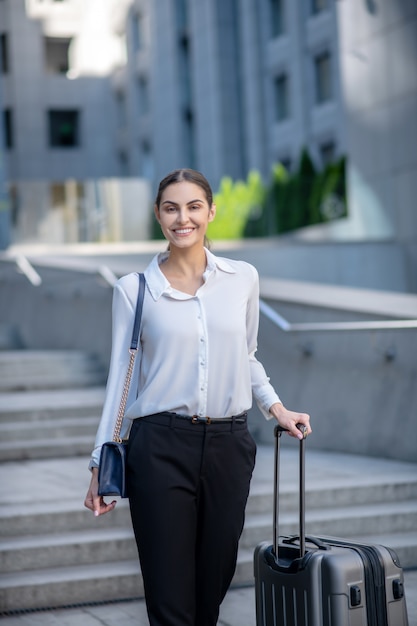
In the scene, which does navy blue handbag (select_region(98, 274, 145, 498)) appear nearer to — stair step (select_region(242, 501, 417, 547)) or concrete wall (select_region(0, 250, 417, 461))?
stair step (select_region(242, 501, 417, 547))

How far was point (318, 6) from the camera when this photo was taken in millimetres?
37094

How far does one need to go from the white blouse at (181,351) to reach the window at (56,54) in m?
52.1

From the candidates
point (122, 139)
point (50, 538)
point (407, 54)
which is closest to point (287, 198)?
point (407, 54)

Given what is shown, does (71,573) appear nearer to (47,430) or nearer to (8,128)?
(47,430)

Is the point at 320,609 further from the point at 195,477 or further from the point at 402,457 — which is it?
the point at 402,457

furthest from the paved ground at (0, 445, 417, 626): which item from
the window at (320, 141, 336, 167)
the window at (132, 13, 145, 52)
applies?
A: the window at (132, 13, 145, 52)

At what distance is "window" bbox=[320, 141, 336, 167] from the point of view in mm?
36753

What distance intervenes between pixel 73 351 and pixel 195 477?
29.8ft

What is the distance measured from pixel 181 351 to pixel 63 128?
5118 cm

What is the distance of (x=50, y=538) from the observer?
6359 millimetres

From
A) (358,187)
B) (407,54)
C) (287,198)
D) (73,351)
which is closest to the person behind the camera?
(73,351)

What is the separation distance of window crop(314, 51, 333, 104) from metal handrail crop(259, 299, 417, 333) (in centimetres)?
2885

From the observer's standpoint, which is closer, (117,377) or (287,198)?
(117,377)

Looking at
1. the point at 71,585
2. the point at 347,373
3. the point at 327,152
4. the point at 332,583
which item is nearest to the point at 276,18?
the point at 327,152
